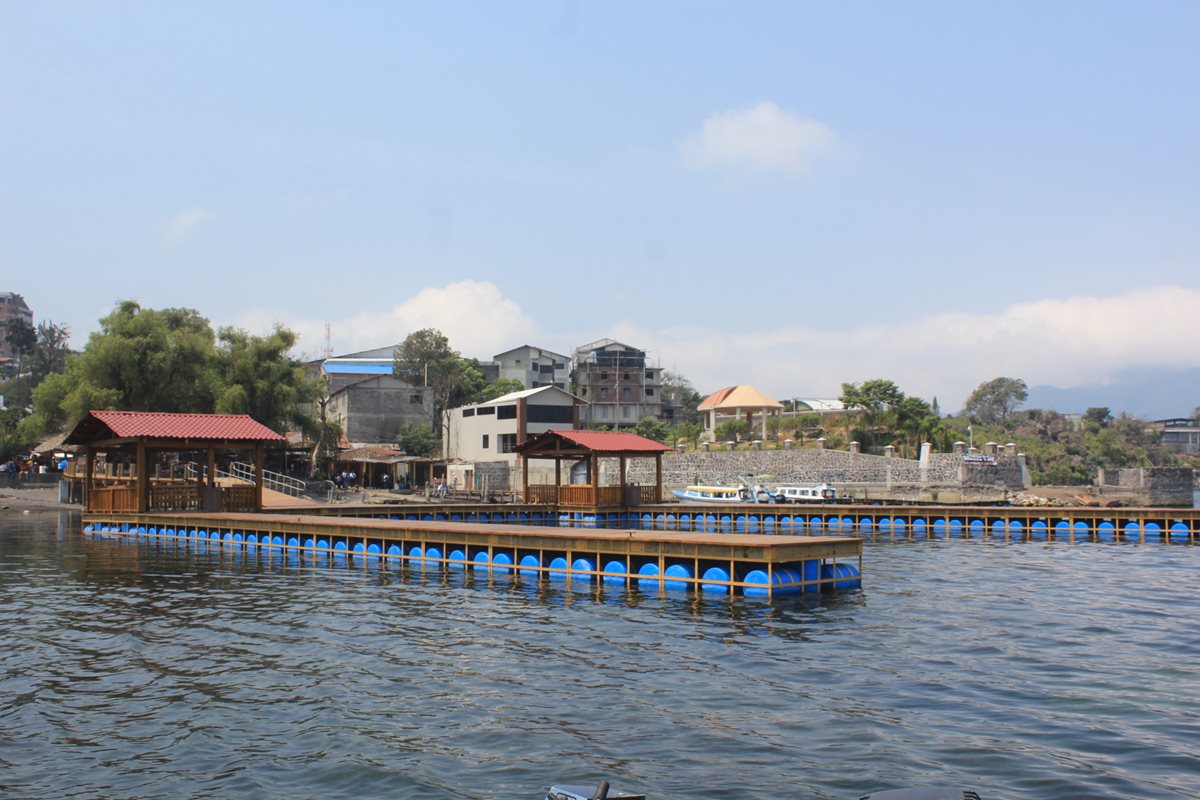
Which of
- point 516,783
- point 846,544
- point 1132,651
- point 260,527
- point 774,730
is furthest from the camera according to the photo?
point 260,527

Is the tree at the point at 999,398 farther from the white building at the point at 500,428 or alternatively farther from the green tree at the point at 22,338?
the green tree at the point at 22,338

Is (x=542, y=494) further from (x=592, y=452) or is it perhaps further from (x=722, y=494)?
(x=722, y=494)

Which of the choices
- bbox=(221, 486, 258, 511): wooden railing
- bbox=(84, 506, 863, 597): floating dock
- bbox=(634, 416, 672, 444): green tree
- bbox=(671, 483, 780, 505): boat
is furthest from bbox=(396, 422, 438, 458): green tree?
bbox=(84, 506, 863, 597): floating dock

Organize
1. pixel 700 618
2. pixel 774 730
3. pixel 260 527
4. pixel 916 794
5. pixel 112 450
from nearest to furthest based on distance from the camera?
pixel 916 794
pixel 774 730
pixel 700 618
pixel 260 527
pixel 112 450

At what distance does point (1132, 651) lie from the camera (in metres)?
17.9

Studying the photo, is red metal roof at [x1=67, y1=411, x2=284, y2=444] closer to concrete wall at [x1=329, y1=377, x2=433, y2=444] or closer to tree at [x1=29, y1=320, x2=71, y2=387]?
concrete wall at [x1=329, y1=377, x2=433, y2=444]

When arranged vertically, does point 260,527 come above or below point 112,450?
below

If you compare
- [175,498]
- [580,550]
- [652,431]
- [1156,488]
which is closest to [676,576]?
[580,550]

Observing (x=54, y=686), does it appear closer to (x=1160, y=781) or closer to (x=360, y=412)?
(x=1160, y=781)

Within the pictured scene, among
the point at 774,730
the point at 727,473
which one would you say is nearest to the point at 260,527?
the point at 774,730

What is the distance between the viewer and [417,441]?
7812cm

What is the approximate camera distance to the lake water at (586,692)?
11.2 m

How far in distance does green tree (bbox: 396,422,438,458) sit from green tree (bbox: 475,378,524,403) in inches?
637

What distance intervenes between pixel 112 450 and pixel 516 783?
134 feet
